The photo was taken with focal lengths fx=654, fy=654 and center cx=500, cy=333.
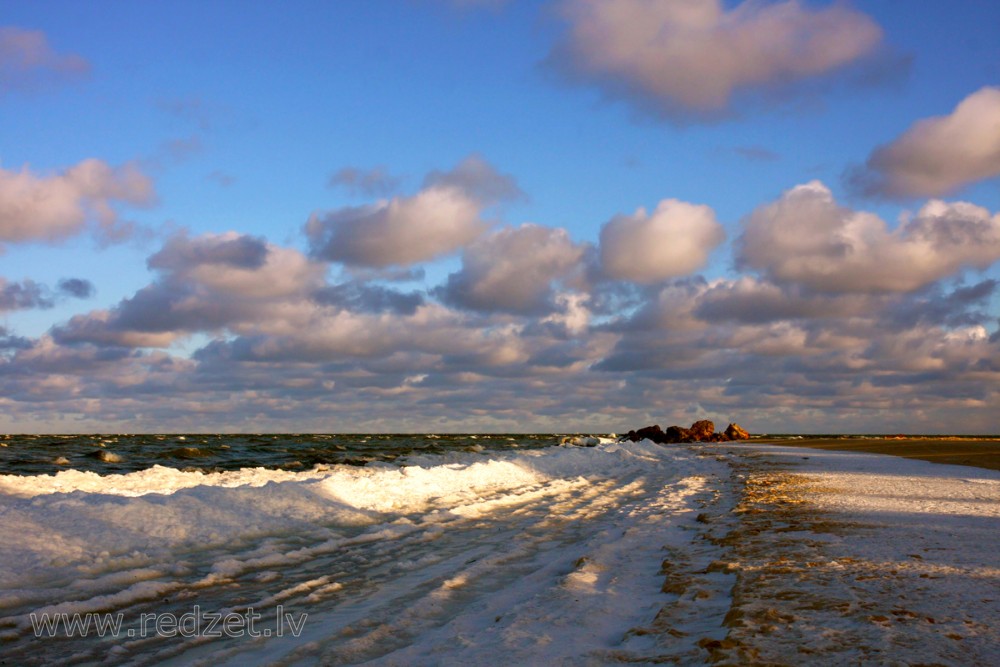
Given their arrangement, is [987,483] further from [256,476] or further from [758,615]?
[256,476]

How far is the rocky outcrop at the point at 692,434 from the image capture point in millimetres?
72500

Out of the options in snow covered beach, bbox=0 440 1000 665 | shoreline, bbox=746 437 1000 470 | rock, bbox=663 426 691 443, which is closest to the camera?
snow covered beach, bbox=0 440 1000 665

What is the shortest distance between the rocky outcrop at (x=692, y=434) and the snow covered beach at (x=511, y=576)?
60.8m

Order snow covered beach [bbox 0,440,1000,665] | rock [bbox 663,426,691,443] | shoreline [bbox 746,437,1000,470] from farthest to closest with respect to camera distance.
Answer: rock [bbox 663,426,691,443]
shoreline [bbox 746,437,1000,470]
snow covered beach [bbox 0,440,1000,665]

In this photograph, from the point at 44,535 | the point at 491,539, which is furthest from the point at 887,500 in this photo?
the point at 44,535

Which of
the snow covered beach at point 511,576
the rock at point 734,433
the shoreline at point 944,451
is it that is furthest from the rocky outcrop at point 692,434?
the snow covered beach at point 511,576

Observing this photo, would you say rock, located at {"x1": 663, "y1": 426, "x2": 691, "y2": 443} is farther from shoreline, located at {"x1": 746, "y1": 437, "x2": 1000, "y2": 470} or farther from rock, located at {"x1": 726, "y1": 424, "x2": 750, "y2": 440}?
shoreline, located at {"x1": 746, "y1": 437, "x2": 1000, "y2": 470}

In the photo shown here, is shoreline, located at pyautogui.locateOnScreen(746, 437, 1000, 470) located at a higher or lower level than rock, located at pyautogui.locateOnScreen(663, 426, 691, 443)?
higher

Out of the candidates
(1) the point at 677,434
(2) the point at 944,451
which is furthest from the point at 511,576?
(1) the point at 677,434

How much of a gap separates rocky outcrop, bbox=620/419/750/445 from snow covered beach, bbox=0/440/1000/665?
60789 mm

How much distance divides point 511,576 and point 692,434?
228 feet

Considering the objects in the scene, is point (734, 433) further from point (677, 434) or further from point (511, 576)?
point (511, 576)

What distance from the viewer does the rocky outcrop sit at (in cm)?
7250

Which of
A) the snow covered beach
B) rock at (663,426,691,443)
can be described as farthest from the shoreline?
rock at (663,426,691,443)
